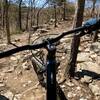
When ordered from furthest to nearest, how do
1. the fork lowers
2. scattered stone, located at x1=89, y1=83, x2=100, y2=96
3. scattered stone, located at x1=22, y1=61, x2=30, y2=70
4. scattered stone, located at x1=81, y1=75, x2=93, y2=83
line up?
scattered stone, located at x1=22, y1=61, x2=30, y2=70, scattered stone, located at x1=81, y1=75, x2=93, y2=83, scattered stone, located at x1=89, y1=83, x2=100, y2=96, the fork lowers

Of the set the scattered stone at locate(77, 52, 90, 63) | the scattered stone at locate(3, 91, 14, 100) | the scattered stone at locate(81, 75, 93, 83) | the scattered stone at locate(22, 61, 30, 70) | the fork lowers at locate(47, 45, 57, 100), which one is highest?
the fork lowers at locate(47, 45, 57, 100)

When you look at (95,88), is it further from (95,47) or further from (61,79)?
(95,47)

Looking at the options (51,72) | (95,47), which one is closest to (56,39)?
(51,72)

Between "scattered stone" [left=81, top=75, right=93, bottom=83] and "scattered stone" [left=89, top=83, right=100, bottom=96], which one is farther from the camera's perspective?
"scattered stone" [left=81, top=75, right=93, bottom=83]

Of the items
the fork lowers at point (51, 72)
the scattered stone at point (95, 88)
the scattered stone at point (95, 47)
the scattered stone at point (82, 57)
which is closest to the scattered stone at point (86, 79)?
the scattered stone at point (95, 88)

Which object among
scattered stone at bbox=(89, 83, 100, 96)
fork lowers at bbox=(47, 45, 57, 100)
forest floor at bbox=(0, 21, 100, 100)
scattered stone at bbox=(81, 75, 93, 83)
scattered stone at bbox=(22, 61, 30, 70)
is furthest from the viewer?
scattered stone at bbox=(22, 61, 30, 70)

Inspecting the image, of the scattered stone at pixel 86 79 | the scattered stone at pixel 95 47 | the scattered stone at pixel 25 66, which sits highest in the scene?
the scattered stone at pixel 95 47

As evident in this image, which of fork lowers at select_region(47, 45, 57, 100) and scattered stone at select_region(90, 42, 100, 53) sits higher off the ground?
fork lowers at select_region(47, 45, 57, 100)

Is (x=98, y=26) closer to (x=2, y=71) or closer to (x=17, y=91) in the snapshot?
(x=17, y=91)

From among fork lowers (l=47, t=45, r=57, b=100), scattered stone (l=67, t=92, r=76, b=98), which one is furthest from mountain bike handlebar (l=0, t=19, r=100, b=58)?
A: scattered stone (l=67, t=92, r=76, b=98)

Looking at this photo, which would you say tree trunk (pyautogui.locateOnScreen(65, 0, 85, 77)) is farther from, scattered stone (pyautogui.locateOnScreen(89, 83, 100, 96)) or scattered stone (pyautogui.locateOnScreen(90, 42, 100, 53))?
scattered stone (pyautogui.locateOnScreen(90, 42, 100, 53))

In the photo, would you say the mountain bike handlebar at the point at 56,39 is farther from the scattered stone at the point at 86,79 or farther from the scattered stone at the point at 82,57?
the scattered stone at the point at 82,57

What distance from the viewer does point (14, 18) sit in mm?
27656

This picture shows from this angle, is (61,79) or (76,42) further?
(61,79)
